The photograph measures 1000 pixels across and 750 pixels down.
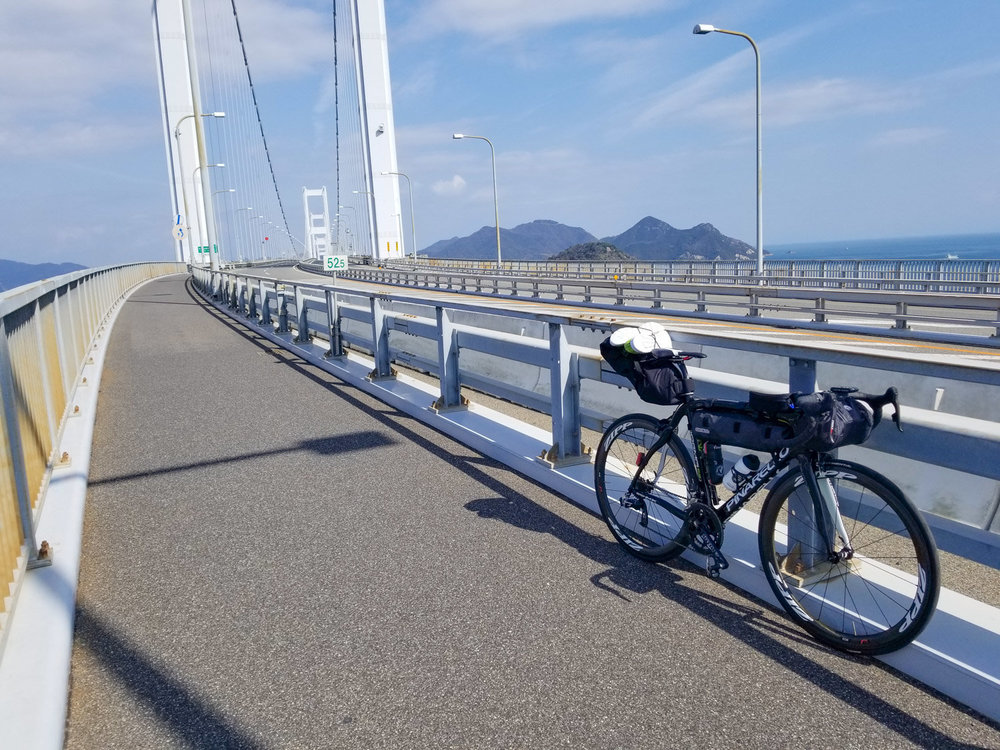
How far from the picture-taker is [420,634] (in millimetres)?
→ 3326

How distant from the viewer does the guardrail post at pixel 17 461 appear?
3762 millimetres

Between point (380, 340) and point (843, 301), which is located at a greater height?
point (380, 340)

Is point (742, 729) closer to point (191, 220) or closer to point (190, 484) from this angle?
point (190, 484)

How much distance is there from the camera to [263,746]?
2615 mm

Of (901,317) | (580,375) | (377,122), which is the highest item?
(377,122)

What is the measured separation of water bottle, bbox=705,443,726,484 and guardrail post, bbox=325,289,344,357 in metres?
7.51

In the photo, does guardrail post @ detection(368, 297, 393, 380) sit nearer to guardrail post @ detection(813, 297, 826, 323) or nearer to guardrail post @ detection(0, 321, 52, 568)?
guardrail post @ detection(0, 321, 52, 568)

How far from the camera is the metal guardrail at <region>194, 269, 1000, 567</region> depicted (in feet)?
9.47

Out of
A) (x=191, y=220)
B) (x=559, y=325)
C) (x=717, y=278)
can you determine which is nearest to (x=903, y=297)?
(x=717, y=278)

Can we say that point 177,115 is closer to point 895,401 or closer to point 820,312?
point 820,312

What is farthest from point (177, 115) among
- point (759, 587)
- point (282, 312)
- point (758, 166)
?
point (759, 587)

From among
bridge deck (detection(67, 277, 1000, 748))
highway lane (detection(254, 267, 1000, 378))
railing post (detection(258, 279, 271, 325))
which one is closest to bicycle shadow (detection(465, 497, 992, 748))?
bridge deck (detection(67, 277, 1000, 748))

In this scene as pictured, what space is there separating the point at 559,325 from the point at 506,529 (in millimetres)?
1363

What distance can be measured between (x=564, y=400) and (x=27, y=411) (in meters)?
3.07
